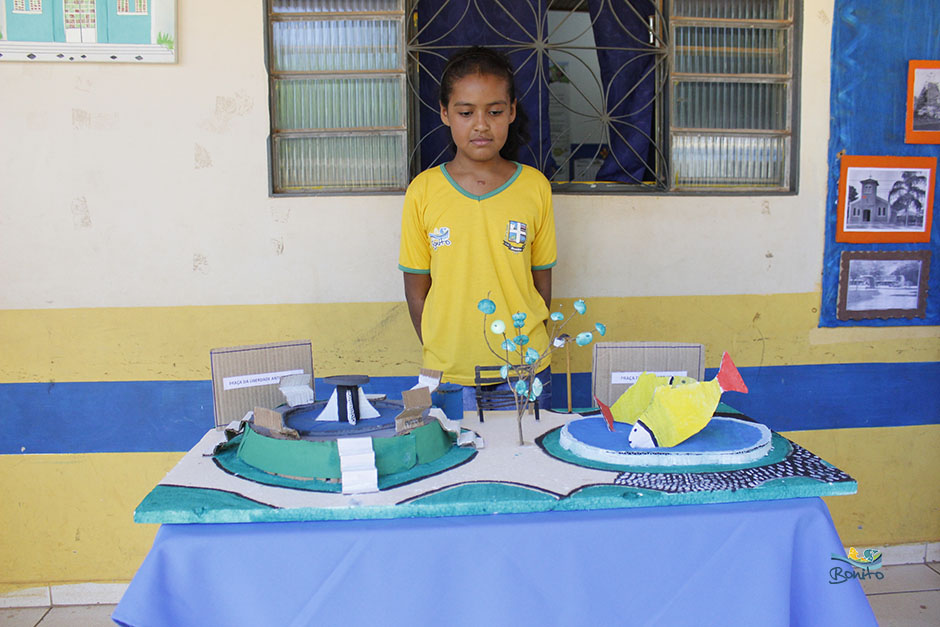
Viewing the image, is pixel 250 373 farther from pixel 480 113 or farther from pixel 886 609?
pixel 886 609

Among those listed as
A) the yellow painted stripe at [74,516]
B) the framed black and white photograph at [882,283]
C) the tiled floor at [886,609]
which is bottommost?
the tiled floor at [886,609]

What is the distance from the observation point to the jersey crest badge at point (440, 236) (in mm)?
2287

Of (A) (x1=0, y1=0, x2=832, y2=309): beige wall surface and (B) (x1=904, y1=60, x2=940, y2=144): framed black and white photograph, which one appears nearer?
(A) (x1=0, y1=0, x2=832, y2=309): beige wall surface

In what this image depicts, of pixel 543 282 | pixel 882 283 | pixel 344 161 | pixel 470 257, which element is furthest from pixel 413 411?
pixel 882 283

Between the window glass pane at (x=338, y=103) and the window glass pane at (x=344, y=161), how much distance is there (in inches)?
2.3

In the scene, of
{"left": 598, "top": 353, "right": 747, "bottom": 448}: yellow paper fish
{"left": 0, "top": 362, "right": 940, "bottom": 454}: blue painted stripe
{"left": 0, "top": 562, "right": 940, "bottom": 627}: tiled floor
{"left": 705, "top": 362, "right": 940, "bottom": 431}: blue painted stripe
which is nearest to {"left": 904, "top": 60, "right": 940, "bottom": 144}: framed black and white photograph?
{"left": 705, "top": 362, "right": 940, "bottom": 431}: blue painted stripe

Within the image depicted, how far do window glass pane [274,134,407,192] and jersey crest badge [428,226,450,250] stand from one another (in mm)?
633

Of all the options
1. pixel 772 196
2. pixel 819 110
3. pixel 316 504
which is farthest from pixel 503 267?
pixel 819 110

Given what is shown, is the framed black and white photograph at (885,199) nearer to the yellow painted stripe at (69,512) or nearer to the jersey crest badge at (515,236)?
the jersey crest badge at (515,236)

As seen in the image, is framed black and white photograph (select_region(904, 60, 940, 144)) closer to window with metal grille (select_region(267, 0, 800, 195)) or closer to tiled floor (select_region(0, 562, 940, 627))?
window with metal grille (select_region(267, 0, 800, 195))

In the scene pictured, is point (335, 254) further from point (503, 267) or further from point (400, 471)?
point (400, 471)

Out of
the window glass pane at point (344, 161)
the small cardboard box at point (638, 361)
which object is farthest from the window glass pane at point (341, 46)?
the small cardboard box at point (638, 361)

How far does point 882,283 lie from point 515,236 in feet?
5.86

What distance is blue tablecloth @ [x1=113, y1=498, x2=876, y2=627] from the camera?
52.2 inches
